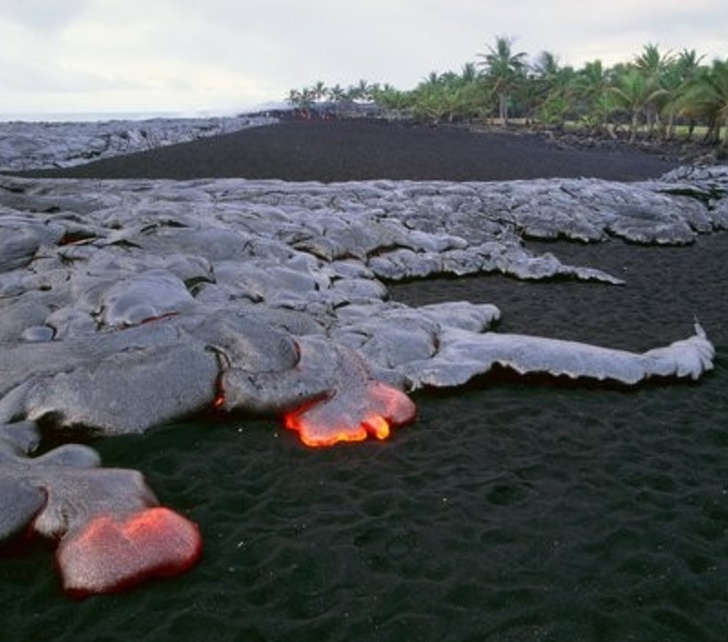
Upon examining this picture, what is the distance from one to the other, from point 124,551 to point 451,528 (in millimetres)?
2634

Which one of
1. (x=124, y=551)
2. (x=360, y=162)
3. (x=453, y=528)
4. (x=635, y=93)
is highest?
(x=635, y=93)

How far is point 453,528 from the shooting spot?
5570 mm

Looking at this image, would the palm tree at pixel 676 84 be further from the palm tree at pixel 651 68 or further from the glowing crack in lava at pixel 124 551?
the glowing crack in lava at pixel 124 551

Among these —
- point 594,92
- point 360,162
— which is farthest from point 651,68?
point 360,162

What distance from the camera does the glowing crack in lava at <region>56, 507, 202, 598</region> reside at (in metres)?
4.84

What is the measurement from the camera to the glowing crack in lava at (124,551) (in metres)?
4.84

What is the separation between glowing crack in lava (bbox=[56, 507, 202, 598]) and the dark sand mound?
20.8 m

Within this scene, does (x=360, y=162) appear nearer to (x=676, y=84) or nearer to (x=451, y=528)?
(x=451, y=528)

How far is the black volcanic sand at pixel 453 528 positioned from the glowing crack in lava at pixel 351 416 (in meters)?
0.18

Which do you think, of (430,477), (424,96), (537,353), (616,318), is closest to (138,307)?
(430,477)

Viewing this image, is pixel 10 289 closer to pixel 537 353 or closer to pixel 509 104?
pixel 537 353

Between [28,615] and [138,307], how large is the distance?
500 centimetres

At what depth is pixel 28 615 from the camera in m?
4.61

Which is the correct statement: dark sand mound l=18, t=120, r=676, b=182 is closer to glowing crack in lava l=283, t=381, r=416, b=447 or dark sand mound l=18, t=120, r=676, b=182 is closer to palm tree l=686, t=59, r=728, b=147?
palm tree l=686, t=59, r=728, b=147
